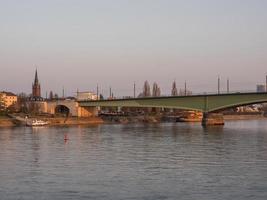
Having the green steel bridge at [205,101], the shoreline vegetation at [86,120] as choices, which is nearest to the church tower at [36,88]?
the shoreline vegetation at [86,120]

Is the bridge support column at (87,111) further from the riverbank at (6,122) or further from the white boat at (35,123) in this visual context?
the white boat at (35,123)

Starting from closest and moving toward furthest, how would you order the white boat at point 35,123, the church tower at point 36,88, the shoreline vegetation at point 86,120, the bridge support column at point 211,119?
the bridge support column at point 211,119, the white boat at point 35,123, the shoreline vegetation at point 86,120, the church tower at point 36,88

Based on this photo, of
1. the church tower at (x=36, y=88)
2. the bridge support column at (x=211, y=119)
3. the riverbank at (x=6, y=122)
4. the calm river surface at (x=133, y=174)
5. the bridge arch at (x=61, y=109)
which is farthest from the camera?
the church tower at (x=36, y=88)

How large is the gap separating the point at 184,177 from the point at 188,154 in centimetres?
1084

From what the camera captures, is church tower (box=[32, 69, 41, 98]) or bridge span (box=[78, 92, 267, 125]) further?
church tower (box=[32, 69, 41, 98])

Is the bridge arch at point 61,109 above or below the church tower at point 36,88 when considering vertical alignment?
below

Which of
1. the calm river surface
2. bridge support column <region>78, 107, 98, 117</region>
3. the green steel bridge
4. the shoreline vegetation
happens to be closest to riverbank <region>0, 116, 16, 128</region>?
the shoreline vegetation

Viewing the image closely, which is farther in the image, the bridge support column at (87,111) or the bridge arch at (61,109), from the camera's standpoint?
the bridge arch at (61,109)

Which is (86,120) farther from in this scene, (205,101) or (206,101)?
(206,101)

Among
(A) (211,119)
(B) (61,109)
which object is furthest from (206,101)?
(B) (61,109)

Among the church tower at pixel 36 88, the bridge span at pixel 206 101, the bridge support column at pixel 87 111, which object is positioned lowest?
the bridge support column at pixel 87 111

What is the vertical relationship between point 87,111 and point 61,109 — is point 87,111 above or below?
below

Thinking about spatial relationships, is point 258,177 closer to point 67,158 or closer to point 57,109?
point 67,158

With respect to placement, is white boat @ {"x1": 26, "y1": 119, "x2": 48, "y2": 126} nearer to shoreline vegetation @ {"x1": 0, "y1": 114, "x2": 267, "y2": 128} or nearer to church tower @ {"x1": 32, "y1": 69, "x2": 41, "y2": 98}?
shoreline vegetation @ {"x1": 0, "y1": 114, "x2": 267, "y2": 128}
